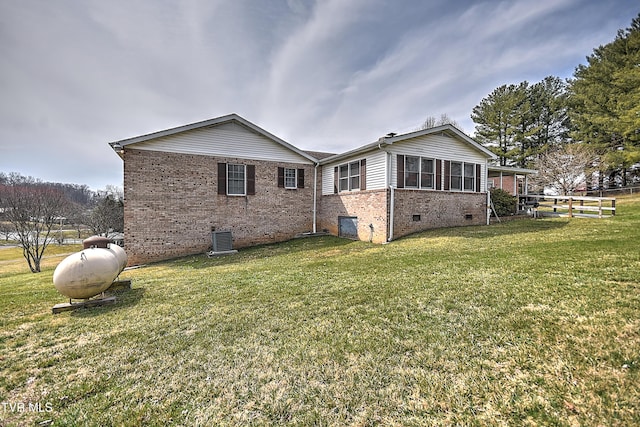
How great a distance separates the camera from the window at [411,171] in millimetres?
11547

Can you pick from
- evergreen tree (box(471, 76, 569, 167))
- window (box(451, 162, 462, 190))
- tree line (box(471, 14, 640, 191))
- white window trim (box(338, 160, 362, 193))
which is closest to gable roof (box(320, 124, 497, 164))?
white window trim (box(338, 160, 362, 193))

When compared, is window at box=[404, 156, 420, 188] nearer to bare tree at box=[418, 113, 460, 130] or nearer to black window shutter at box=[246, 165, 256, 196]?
black window shutter at box=[246, 165, 256, 196]

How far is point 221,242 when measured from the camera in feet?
38.9

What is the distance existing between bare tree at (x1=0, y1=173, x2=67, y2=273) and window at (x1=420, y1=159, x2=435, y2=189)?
2576 cm

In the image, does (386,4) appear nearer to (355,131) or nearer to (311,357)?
(311,357)

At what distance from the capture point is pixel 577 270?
4828mm

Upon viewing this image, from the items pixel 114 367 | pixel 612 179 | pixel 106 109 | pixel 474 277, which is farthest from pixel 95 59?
pixel 612 179

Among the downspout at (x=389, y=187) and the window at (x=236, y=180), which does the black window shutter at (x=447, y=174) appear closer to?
the downspout at (x=389, y=187)

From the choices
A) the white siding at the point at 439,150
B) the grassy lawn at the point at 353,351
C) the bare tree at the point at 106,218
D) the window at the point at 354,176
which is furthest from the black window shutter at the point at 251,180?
the bare tree at the point at 106,218

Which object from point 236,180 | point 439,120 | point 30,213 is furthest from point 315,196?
point 439,120

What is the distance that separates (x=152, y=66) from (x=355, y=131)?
1556 cm

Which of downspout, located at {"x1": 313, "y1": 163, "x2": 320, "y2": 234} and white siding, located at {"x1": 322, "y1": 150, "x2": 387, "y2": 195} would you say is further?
downspout, located at {"x1": 313, "y1": 163, "x2": 320, "y2": 234}

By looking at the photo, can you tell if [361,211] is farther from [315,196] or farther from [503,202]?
[503,202]

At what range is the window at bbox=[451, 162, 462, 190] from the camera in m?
12.8
